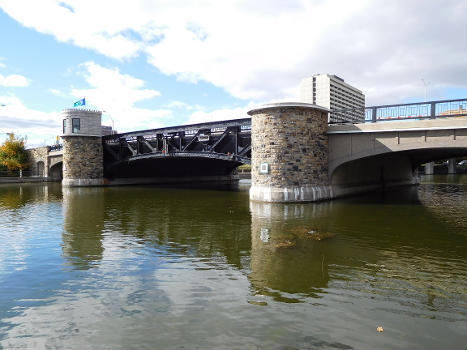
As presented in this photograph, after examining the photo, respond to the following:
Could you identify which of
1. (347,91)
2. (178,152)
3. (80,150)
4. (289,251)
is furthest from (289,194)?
(347,91)

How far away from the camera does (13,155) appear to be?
66812 millimetres

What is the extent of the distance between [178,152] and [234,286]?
112ft

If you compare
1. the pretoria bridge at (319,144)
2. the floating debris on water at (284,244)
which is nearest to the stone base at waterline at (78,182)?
the pretoria bridge at (319,144)

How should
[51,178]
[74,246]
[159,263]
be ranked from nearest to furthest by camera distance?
1. [159,263]
2. [74,246]
3. [51,178]

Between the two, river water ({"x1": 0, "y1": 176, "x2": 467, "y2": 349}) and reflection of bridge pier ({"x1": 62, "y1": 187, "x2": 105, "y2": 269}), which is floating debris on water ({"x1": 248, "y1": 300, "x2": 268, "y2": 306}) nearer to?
river water ({"x1": 0, "y1": 176, "x2": 467, "y2": 349})

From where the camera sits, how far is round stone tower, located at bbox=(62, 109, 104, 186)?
49406mm

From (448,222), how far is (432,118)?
8569 millimetres

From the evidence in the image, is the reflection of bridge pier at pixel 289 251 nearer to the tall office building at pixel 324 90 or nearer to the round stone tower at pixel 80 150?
the round stone tower at pixel 80 150

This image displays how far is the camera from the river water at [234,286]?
5895 millimetres

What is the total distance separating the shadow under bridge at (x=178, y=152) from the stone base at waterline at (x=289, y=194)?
23.7 ft

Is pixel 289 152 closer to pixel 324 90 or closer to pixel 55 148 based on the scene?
pixel 55 148

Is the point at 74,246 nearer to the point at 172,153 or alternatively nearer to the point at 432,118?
the point at 432,118

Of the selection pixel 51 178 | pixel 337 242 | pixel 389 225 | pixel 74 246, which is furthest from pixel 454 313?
pixel 51 178

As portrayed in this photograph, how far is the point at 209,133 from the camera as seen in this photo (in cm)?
3772
